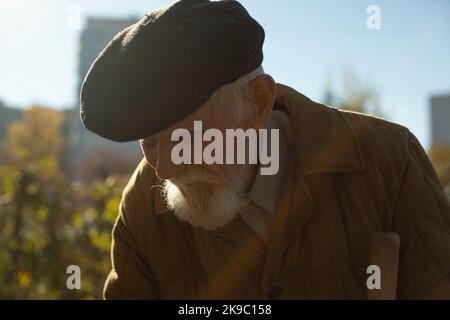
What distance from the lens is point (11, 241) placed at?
4.63m

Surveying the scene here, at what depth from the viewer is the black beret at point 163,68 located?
1749 millimetres

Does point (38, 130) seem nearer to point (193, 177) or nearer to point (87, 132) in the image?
point (87, 132)

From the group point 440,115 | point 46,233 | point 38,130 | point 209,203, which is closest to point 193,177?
point 209,203

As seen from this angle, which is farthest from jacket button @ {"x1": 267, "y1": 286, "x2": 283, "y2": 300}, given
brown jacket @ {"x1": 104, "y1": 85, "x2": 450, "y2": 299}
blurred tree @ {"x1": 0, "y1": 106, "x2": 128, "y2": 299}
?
blurred tree @ {"x1": 0, "y1": 106, "x2": 128, "y2": 299}

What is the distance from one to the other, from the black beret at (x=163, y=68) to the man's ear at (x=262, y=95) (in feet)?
0.24

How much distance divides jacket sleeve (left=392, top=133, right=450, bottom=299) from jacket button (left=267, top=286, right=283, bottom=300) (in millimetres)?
360

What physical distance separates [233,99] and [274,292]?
604mm

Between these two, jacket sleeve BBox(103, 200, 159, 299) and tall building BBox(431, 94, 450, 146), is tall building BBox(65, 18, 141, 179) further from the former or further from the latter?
jacket sleeve BBox(103, 200, 159, 299)

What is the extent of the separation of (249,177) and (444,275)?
0.67 meters

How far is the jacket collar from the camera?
2.00 metres

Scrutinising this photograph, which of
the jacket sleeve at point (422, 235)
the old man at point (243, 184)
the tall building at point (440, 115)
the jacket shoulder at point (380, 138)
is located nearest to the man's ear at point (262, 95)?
the old man at point (243, 184)

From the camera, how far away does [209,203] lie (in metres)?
1.98
